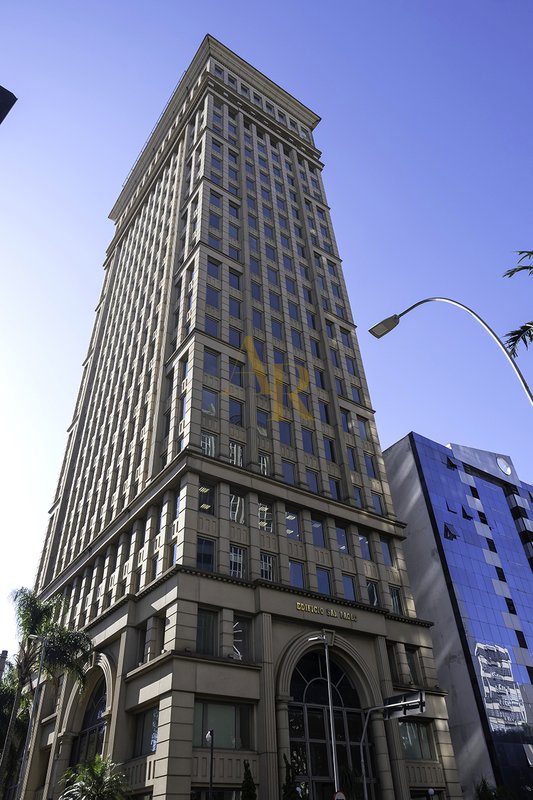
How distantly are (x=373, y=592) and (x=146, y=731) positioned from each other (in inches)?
710

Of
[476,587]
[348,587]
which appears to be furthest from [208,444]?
[476,587]

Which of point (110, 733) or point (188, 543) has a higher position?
point (188, 543)

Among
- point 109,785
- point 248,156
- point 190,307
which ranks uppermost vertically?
point 248,156

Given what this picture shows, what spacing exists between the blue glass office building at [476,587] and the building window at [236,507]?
31319 millimetres

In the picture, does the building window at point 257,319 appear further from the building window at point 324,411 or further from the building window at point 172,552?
the building window at point 172,552

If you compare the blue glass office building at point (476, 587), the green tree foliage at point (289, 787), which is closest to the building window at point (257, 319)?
the blue glass office building at point (476, 587)

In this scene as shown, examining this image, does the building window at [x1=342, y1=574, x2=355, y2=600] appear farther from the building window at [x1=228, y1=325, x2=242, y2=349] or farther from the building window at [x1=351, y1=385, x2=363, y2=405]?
the building window at [x1=228, y1=325, x2=242, y2=349]

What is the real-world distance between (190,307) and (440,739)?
3569 cm

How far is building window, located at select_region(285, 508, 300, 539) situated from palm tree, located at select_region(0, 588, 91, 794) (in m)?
15.5

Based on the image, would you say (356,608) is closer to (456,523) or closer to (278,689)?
(278,689)

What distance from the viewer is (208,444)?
128 ft

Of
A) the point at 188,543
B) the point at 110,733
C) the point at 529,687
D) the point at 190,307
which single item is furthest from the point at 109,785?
the point at 529,687

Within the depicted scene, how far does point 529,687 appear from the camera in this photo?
58.8 m

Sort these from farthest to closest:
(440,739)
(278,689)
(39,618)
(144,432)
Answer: (144,432)
(39,618)
(440,739)
(278,689)
